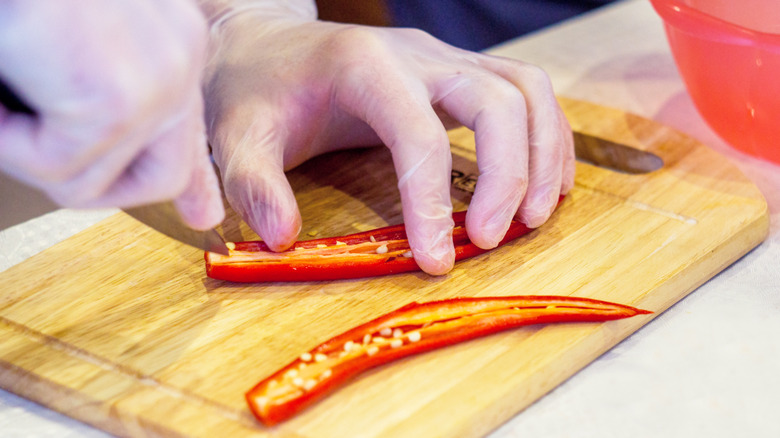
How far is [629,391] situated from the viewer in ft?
3.66

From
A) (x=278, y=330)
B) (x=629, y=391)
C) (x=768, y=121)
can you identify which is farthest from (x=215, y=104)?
(x=768, y=121)

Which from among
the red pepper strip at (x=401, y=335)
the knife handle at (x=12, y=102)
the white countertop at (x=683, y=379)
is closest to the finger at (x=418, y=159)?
the red pepper strip at (x=401, y=335)

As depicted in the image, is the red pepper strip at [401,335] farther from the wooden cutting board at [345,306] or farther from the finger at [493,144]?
the finger at [493,144]

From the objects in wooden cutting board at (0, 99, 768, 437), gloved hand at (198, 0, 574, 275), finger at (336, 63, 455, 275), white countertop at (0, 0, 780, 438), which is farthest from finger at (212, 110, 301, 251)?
white countertop at (0, 0, 780, 438)

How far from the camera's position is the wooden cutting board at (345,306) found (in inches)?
41.8

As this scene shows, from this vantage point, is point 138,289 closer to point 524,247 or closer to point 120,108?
point 120,108

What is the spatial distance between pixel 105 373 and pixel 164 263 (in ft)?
1.02

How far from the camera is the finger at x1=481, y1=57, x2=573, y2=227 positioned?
1.44m

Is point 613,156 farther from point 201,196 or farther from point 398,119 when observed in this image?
point 201,196

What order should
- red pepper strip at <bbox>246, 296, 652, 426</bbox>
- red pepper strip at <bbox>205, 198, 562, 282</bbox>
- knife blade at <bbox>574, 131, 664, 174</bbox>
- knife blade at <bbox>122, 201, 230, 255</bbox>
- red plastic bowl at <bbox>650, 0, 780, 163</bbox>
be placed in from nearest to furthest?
1. red pepper strip at <bbox>246, 296, 652, 426</bbox>
2. knife blade at <bbox>122, 201, 230, 255</bbox>
3. red pepper strip at <bbox>205, 198, 562, 282</bbox>
4. red plastic bowl at <bbox>650, 0, 780, 163</bbox>
5. knife blade at <bbox>574, 131, 664, 174</bbox>

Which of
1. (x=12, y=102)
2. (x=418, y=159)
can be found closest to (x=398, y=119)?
(x=418, y=159)

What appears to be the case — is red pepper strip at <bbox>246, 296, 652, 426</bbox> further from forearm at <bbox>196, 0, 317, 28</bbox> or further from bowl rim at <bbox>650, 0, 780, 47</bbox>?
forearm at <bbox>196, 0, 317, 28</bbox>

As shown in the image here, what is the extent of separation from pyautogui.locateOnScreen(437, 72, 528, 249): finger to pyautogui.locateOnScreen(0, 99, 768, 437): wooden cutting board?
0.25ft

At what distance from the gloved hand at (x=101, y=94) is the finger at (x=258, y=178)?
398 mm
